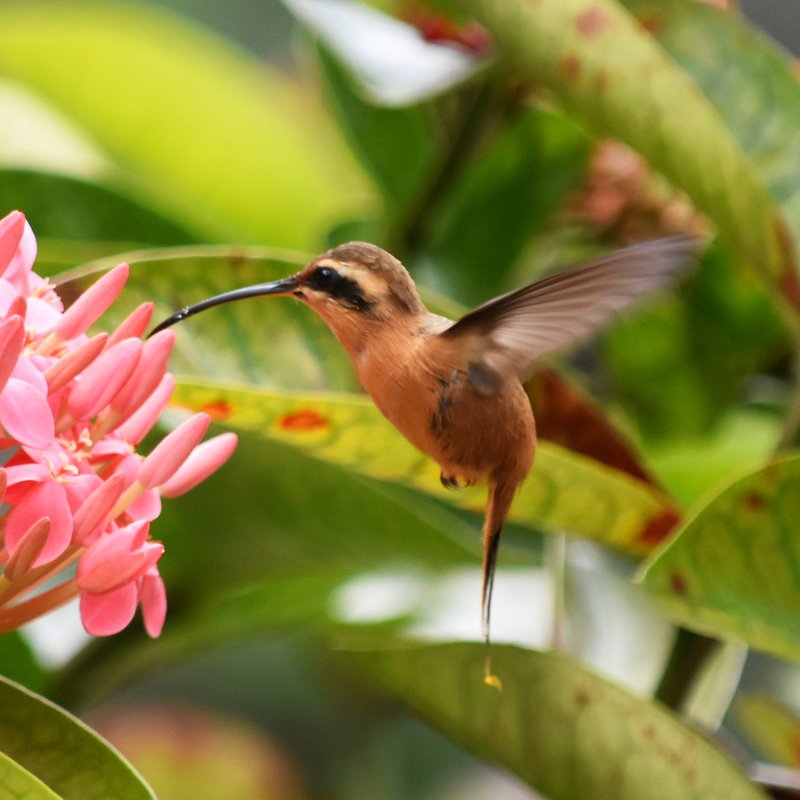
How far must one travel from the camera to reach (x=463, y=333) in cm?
62

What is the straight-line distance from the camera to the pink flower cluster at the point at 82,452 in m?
0.53

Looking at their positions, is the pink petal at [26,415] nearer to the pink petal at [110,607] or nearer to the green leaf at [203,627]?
the pink petal at [110,607]

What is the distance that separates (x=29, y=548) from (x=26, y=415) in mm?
52

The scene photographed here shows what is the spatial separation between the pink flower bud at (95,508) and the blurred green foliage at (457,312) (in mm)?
86

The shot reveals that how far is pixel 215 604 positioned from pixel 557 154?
0.50 meters

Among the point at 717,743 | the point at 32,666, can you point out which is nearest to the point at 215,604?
the point at 32,666

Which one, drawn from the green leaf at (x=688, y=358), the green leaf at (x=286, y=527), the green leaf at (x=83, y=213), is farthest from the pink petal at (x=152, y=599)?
the green leaf at (x=688, y=358)

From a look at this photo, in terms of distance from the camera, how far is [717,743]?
30.0 inches

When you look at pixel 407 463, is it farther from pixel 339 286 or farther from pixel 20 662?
pixel 20 662

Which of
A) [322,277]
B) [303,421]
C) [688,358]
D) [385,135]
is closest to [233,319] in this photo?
[303,421]

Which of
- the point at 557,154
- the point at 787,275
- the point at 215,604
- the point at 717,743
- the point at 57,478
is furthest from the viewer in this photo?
the point at 557,154

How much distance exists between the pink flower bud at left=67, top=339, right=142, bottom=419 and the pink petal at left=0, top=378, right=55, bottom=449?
4cm

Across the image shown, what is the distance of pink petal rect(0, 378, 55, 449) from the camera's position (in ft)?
1.71

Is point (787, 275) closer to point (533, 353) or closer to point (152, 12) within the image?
point (533, 353)
